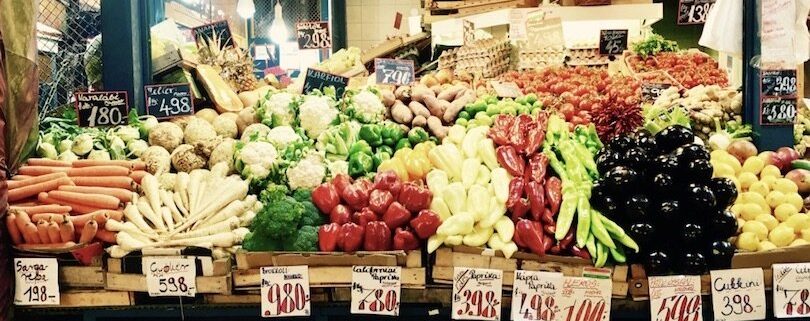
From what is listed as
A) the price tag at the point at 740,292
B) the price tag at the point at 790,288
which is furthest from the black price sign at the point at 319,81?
the price tag at the point at 790,288

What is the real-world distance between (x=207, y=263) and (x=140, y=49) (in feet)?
5.89

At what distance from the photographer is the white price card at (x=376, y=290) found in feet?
8.38

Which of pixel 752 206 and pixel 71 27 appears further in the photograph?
pixel 71 27

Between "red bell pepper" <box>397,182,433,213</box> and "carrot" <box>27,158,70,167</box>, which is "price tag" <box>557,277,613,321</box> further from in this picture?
"carrot" <box>27,158,70,167</box>

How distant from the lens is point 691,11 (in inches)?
194

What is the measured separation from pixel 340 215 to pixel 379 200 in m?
0.17

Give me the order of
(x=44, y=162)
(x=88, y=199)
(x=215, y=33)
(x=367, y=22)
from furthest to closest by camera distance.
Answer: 1. (x=367, y=22)
2. (x=215, y=33)
3. (x=44, y=162)
4. (x=88, y=199)

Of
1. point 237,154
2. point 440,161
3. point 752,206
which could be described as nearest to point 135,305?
point 237,154

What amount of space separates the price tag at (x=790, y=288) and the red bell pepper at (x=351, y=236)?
1.56m

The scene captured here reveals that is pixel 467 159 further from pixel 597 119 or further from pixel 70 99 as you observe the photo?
pixel 70 99

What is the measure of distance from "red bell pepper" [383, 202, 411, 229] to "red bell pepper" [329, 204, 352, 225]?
0.53 feet

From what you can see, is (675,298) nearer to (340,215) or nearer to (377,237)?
(377,237)

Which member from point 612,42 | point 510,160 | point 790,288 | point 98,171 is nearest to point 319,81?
point 98,171

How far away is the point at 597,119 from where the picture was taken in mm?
3645
